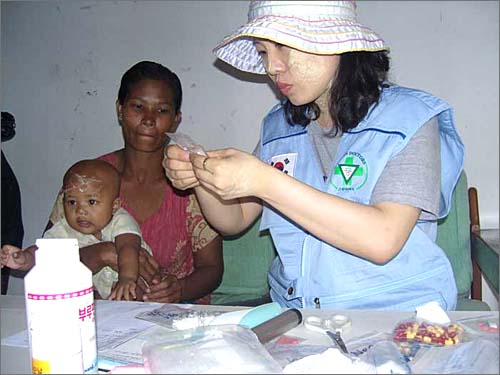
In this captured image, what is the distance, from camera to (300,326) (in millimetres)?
945

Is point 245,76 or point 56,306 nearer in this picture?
point 56,306

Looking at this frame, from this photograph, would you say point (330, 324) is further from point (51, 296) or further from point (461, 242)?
point (461, 242)

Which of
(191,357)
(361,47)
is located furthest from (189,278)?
(191,357)

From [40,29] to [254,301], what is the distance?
126cm

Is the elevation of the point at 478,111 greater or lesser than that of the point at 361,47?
lesser

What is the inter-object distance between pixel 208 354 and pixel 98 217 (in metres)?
1.06

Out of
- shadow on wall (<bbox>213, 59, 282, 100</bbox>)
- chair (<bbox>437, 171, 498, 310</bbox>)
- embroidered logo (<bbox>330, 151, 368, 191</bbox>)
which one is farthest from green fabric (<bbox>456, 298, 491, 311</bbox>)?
shadow on wall (<bbox>213, 59, 282, 100</bbox>)

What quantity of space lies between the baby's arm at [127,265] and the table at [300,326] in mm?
381

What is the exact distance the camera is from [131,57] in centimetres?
205

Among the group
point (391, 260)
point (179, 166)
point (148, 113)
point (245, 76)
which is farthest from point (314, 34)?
point (245, 76)

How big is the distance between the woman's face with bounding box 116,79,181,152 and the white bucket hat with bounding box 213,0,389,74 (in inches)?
25.7

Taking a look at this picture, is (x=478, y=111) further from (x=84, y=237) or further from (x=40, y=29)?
(x=40, y=29)

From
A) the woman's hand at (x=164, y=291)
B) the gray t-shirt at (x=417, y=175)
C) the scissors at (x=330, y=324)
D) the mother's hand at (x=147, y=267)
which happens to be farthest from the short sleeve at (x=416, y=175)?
the mother's hand at (x=147, y=267)

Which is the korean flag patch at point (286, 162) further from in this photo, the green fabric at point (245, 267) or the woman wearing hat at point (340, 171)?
the green fabric at point (245, 267)
